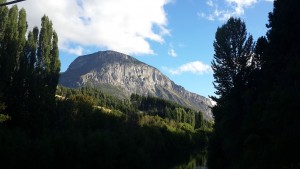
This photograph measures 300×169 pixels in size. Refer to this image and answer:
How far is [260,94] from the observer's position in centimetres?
4197

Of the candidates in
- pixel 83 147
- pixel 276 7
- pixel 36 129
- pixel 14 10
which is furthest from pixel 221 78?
pixel 14 10

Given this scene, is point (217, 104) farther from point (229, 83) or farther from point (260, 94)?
point (260, 94)

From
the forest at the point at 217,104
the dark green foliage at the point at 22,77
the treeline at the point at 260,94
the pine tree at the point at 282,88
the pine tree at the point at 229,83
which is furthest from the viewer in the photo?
the pine tree at the point at 229,83

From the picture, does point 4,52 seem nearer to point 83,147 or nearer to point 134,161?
point 83,147

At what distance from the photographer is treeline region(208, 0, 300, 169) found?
27125mm

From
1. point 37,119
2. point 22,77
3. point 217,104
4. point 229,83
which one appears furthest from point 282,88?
point 22,77

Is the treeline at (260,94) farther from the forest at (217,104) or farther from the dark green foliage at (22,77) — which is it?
the dark green foliage at (22,77)

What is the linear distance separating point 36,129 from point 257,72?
28694mm

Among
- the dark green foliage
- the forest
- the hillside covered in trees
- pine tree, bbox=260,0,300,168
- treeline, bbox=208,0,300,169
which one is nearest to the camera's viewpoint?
pine tree, bbox=260,0,300,168

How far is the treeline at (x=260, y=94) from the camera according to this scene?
27125mm

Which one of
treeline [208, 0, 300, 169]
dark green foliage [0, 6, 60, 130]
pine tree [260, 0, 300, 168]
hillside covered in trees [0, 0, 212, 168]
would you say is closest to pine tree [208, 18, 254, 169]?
treeline [208, 0, 300, 169]

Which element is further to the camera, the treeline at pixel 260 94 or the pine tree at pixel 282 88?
the treeline at pixel 260 94

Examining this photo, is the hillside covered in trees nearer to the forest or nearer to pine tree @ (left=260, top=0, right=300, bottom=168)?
the forest

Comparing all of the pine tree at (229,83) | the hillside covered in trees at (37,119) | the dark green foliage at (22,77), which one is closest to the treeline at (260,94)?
the pine tree at (229,83)
